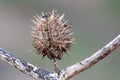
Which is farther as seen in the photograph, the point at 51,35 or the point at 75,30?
the point at 75,30

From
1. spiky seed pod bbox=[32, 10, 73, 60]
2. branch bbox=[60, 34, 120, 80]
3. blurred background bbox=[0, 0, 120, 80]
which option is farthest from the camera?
blurred background bbox=[0, 0, 120, 80]

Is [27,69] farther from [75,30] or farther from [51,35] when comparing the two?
[75,30]

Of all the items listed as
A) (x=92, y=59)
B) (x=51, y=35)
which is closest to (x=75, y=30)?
(x=51, y=35)

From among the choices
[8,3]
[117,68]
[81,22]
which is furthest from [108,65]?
[8,3]

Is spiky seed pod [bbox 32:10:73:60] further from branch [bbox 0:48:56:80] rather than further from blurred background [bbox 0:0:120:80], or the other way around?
blurred background [bbox 0:0:120:80]

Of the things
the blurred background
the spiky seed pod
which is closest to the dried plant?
the spiky seed pod

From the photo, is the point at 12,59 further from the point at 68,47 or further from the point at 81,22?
the point at 81,22

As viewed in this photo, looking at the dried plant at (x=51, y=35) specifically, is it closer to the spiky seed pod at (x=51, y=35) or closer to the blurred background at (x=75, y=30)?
the spiky seed pod at (x=51, y=35)

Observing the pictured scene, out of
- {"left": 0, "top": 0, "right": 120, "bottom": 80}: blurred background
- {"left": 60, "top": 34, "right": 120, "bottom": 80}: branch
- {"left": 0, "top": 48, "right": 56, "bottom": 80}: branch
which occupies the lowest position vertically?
{"left": 60, "top": 34, "right": 120, "bottom": 80}: branch

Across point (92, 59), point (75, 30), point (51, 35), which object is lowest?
point (92, 59)
